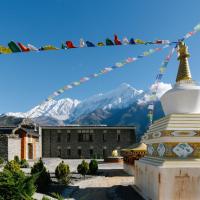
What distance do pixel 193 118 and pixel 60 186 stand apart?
10.1 metres

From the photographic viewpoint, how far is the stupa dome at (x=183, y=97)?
1488 cm

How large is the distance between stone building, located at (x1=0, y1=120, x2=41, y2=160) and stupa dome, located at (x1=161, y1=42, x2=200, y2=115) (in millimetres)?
29423

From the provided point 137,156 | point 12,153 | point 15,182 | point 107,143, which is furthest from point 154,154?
point 107,143

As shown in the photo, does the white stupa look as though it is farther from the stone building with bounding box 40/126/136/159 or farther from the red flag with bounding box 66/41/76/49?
the stone building with bounding box 40/126/136/159

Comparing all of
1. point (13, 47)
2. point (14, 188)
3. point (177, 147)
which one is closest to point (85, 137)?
point (177, 147)

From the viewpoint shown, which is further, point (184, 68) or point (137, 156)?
point (137, 156)

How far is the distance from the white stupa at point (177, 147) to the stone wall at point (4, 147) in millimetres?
27822

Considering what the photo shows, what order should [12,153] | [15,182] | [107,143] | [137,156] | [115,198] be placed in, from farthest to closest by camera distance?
[107,143] < [12,153] < [137,156] < [115,198] < [15,182]

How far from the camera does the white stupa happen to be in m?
13.1

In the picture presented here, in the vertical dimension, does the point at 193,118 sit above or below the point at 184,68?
below

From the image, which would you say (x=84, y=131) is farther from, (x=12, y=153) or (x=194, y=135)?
(x=194, y=135)

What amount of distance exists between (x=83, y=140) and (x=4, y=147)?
705 inches

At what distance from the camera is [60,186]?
20469 millimetres

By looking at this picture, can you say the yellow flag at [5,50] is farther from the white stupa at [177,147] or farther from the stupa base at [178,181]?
the stupa base at [178,181]
